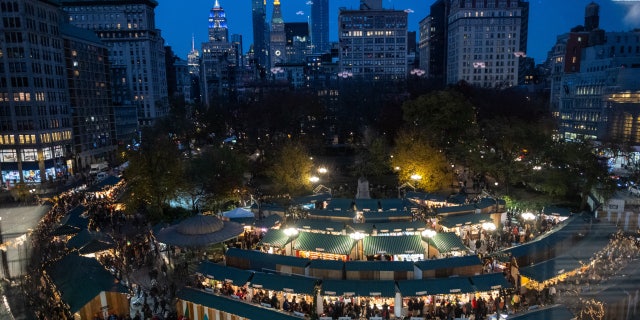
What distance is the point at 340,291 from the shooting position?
19109 mm

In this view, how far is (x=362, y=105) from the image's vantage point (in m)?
64.6

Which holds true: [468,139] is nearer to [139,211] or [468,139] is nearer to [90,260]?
[139,211]

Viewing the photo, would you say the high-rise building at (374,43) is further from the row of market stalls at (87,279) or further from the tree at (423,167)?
the row of market stalls at (87,279)

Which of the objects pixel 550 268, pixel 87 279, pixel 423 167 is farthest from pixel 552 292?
pixel 87 279

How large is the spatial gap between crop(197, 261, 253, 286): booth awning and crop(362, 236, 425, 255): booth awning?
6576mm

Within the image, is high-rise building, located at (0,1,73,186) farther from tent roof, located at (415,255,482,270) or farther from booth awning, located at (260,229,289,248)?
tent roof, located at (415,255,482,270)

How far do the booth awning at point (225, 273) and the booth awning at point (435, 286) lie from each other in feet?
23.8

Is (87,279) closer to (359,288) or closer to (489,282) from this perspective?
(359,288)

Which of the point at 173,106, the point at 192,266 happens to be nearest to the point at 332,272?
the point at 192,266

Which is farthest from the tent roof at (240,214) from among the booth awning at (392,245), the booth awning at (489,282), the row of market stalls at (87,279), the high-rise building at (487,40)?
the high-rise building at (487,40)

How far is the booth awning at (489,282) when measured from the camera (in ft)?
62.5

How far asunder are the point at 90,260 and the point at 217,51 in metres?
188

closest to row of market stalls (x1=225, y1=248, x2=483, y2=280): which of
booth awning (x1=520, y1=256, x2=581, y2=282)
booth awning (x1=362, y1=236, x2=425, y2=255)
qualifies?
booth awning (x1=362, y1=236, x2=425, y2=255)

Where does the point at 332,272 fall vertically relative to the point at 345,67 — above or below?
below
